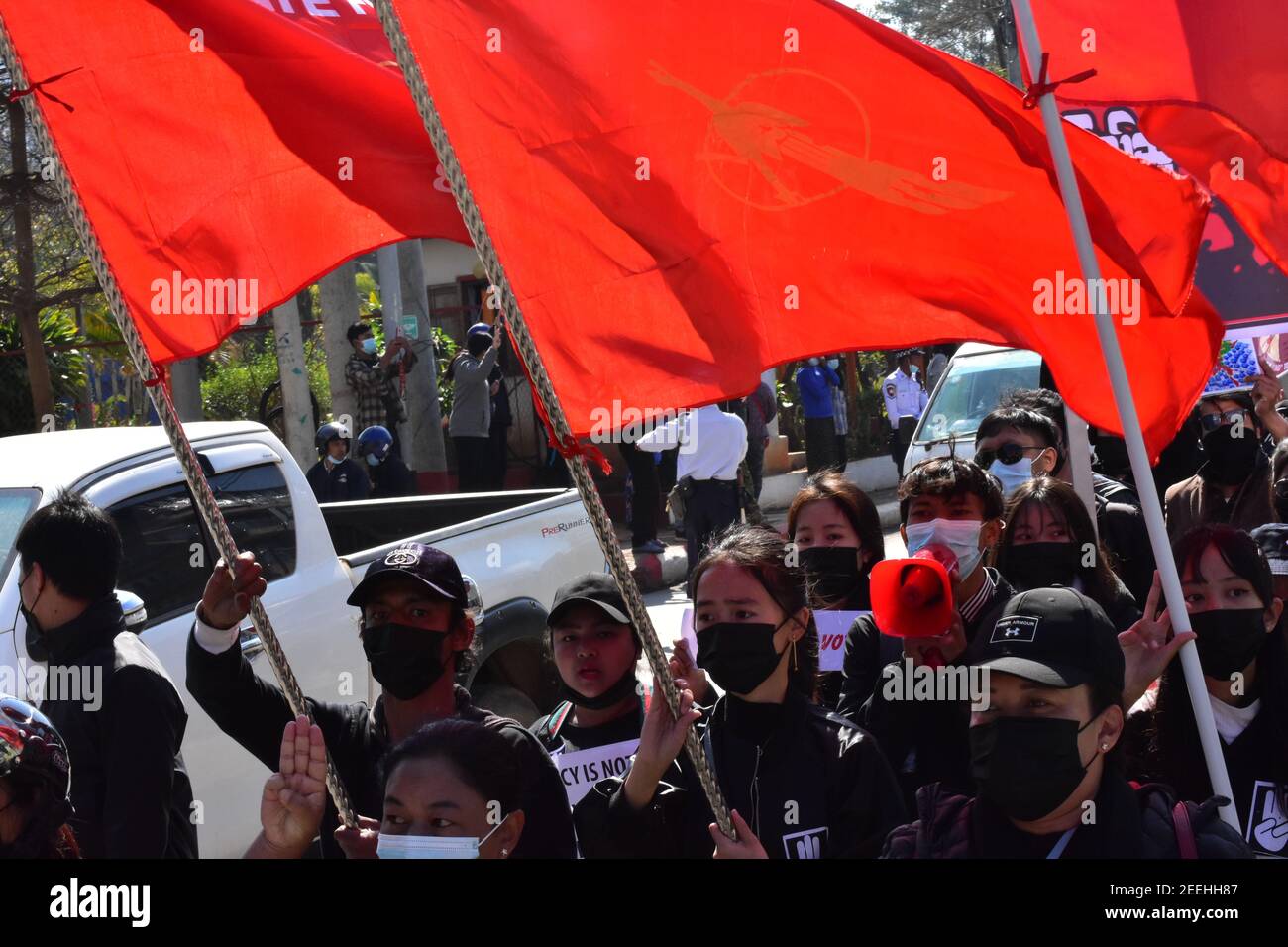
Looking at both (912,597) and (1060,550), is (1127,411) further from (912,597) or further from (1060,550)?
(1060,550)

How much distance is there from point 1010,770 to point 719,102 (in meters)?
Result: 2.02

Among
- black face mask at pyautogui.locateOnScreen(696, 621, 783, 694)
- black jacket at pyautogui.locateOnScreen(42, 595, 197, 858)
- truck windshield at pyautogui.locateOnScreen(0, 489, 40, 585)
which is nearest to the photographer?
black face mask at pyautogui.locateOnScreen(696, 621, 783, 694)

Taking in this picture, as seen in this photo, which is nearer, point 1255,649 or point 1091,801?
point 1091,801

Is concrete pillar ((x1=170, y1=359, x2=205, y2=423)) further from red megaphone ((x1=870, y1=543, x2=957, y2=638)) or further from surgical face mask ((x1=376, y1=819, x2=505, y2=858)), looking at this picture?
surgical face mask ((x1=376, y1=819, x2=505, y2=858))

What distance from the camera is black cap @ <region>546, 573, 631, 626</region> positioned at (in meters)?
4.15

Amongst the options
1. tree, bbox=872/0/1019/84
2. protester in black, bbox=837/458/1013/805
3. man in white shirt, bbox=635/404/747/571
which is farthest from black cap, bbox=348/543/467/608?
tree, bbox=872/0/1019/84

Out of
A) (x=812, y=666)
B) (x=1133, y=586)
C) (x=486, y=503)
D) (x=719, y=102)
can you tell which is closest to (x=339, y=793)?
(x=812, y=666)

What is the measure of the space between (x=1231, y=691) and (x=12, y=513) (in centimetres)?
387

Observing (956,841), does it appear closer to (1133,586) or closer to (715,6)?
(715,6)

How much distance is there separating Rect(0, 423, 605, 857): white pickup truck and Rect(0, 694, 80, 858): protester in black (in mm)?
1523

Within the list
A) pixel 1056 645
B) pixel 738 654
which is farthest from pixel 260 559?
pixel 1056 645

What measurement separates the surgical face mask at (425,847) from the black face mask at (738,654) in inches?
32.3

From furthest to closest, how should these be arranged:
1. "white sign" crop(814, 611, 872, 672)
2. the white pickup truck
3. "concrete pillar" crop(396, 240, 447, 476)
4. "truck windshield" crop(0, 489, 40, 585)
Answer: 1. "concrete pillar" crop(396, 240, 447, 476)
2. the white pickup truck
3. "truck windshield" crop(0, 489, 40, 585)
4. "white sign" crop(814, 611, 872, 672)
